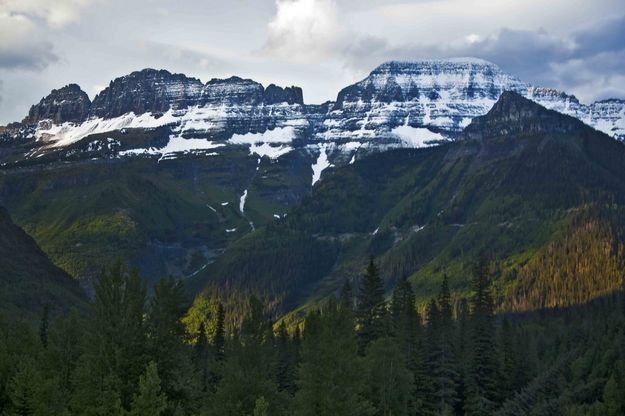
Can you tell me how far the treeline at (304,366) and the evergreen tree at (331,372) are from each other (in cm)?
11

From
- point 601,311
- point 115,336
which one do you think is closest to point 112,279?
point 115,336

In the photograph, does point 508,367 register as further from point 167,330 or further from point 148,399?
point 148,399

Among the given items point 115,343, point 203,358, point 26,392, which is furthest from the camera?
point 203,358

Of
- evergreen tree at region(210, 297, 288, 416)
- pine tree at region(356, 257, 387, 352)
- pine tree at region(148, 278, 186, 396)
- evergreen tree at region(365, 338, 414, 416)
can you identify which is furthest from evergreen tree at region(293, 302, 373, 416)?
Answer: pine tree at region(356, 257, 387, 352)

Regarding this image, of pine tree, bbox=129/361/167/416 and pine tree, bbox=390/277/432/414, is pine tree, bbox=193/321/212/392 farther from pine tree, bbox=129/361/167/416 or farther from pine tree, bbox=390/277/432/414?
pine tree, bbox=129/361/167/416

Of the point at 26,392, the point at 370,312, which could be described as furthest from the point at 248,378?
the point at 370,312

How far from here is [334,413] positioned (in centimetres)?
6600

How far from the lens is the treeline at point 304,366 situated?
208 feet

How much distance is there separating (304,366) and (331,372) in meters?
2.46

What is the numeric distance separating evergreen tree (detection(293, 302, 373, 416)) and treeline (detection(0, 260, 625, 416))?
108mm

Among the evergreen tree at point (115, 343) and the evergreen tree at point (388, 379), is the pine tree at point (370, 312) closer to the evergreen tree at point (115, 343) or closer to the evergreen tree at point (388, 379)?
the evergreen tree at point (388, 379)

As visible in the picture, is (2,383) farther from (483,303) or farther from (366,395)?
(483,303)

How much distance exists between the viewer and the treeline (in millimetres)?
63344

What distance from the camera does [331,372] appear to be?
→ 2660 inches
